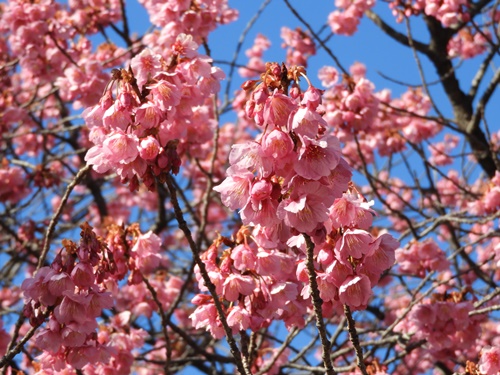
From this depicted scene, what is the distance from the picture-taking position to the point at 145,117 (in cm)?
231

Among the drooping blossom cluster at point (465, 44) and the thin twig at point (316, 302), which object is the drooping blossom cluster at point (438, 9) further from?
the thin twig at point (316, 302)

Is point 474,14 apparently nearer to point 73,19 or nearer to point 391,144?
point 391,144

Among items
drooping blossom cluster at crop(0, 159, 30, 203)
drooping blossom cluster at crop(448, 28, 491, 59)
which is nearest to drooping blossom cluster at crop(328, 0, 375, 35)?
drooping blossom cluster at crop(448, 28, 491, 59)

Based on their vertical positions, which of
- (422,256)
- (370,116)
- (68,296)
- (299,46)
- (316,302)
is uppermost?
(299,46)

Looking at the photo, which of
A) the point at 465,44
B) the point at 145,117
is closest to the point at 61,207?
the point at 145,117

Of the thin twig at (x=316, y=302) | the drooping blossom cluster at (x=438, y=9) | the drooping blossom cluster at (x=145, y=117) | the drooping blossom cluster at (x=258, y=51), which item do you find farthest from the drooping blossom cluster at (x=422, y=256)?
the drooping blossom cluster at (x=258, y=51)

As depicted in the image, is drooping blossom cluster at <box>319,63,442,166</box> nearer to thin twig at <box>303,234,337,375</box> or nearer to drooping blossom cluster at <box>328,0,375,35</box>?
drooping blossom cluster at <box>328,0,375,35</box>

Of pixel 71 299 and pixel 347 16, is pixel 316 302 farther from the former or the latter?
pixel 347 16

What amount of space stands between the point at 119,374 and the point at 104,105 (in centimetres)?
162

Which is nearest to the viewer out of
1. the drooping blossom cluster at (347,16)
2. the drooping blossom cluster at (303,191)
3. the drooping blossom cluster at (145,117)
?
the drooping blossom cluster at (303,191)

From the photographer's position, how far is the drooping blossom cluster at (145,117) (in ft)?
7.27

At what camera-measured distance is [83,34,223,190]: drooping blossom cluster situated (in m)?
2.22

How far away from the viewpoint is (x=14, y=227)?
6.81 m

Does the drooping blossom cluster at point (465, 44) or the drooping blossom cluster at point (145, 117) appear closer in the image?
the drooping blossom cluster at point (145, 117)
